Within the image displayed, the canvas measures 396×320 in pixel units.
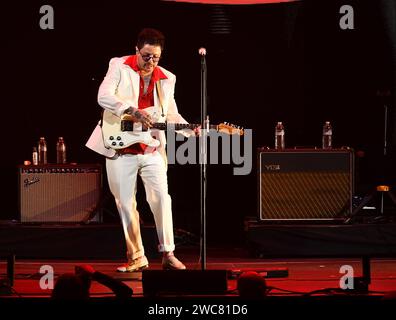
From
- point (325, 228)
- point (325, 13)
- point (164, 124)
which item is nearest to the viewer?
point (164, 124)

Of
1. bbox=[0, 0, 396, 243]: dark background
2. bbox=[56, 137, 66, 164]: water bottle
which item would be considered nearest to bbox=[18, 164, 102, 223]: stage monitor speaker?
bbox=[56, 137, 66, 164]: water bottle

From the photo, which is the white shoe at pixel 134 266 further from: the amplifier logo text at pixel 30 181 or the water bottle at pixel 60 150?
the water bottle at pixel 60 150

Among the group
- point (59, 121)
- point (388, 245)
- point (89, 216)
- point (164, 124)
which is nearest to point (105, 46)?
point (59, 121)

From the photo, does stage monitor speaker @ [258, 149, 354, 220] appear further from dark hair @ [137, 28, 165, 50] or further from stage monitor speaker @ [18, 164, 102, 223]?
dark hair @ [137, 28, 165, 50]

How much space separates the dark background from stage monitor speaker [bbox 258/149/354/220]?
86cm

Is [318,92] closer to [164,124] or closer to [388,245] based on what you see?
[388,245]

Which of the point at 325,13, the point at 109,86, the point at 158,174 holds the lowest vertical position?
the point at 158,174

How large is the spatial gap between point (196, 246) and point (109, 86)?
2984mm

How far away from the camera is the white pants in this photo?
24.5 feet

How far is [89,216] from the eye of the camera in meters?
8.91

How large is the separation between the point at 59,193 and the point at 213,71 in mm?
2365

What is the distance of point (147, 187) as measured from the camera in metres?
7.55

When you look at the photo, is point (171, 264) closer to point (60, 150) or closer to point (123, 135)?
point (123, 135)

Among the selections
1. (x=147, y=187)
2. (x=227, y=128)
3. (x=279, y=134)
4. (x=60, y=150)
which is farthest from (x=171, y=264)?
(x=60, y=150)
